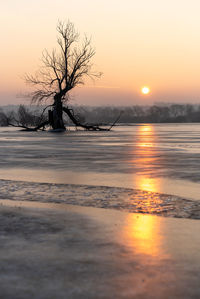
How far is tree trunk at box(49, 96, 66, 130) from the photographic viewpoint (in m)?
57.0

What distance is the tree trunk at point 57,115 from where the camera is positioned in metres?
57.0

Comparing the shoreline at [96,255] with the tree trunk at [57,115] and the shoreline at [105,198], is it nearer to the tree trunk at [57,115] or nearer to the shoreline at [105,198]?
the shoreline at [105,198]

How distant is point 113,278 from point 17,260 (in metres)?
1.13

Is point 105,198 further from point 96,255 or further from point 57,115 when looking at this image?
point 57,115

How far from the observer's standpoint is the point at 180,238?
18.7ft

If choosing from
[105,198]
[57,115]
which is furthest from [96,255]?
[57,115]

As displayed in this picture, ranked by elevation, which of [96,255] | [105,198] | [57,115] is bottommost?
[105,198]

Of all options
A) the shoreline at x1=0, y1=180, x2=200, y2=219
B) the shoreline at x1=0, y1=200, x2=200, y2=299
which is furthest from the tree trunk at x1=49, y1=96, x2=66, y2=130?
the shoreline at x1=0, y1=200, x2=200, y2=299

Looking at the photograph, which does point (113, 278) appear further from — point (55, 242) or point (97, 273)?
point (55, 242)

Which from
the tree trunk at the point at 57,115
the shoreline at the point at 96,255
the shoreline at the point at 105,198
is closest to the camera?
the shoreline at the point at 96,255

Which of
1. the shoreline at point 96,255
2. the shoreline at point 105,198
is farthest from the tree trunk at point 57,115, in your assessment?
the shoreline at point 96,255

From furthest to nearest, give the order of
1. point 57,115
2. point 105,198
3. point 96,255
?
1. point 57,115
2. point 105,198
3. point 96,255

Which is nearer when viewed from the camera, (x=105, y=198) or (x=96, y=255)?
(x=96, y=255)

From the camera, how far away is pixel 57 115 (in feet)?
189
